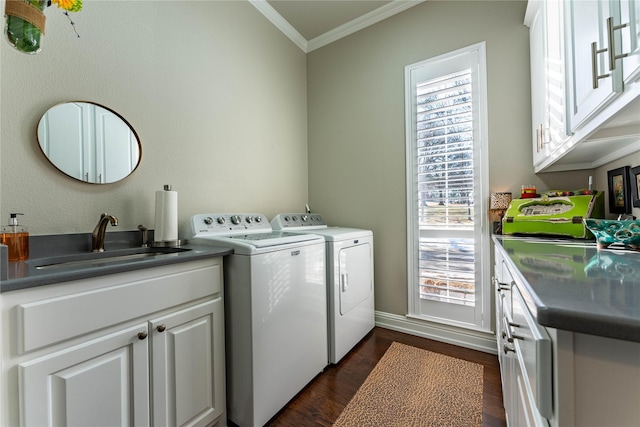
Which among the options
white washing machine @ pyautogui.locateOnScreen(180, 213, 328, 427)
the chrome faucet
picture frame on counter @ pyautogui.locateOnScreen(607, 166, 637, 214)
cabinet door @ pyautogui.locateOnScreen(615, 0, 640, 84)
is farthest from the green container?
the chrome faucet

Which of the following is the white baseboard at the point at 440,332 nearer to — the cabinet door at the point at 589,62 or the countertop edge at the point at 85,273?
the cabinet door at the point at 589,62

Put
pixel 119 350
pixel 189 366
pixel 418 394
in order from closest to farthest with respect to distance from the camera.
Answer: pixel 119 350 → pixel 189 366 → pixel 418 394

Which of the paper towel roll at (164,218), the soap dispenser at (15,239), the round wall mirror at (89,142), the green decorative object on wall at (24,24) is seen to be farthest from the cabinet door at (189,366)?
the green decorative object on wall at (24,24)

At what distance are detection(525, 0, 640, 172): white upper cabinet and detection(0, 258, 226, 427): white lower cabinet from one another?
1.64 m

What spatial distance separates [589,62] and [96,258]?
88.3 inches

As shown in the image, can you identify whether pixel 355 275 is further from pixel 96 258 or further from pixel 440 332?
pixel 96 258

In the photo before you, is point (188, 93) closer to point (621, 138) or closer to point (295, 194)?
point (295, 194)

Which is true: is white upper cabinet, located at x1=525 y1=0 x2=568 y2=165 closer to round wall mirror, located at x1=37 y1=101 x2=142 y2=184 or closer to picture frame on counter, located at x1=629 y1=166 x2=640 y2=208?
picture frame on counter, located at x1=629 y1=166 x2=640 y2=208

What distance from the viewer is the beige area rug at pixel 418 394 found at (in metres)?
1.41

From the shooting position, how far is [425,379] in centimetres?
173

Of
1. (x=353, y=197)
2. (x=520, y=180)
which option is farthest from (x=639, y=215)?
(x=353, y=197)

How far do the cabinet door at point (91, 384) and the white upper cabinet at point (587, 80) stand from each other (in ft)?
5.86

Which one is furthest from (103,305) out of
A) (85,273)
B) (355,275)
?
(355,275)

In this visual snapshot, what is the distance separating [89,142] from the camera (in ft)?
4.59
